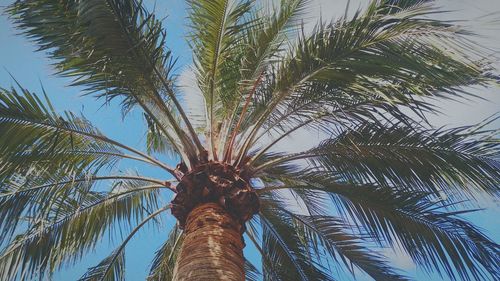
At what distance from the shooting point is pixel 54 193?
631cm

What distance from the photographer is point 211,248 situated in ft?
15.6

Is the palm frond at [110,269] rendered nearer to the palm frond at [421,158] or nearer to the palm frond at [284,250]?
the palm frond at [284,250]

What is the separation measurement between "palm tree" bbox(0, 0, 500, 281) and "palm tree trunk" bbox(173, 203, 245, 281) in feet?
0.06

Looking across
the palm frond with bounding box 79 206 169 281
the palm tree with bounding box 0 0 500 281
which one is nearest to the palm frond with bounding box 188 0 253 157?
the palm tree with bounding box 0 0 500 281

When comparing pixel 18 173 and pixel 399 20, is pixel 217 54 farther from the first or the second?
pixel 18 173

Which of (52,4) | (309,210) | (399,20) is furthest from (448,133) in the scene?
(52,4)

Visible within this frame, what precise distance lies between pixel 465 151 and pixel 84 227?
5.15m

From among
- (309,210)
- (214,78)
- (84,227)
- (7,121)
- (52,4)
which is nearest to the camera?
(52,4)

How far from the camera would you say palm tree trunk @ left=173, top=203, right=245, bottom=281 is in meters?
4.50

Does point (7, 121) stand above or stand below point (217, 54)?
below

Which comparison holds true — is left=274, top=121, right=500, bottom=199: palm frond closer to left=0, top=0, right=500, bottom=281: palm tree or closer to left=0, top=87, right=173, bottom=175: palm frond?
left=0, top=0, right=500, bottom=281: palm tree

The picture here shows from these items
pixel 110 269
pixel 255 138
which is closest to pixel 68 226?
pixel 110 269

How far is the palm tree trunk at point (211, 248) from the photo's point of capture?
14.8ft

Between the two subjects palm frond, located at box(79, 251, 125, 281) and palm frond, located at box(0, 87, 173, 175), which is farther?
palm frond, located at box(79, 251, 125, 281)
